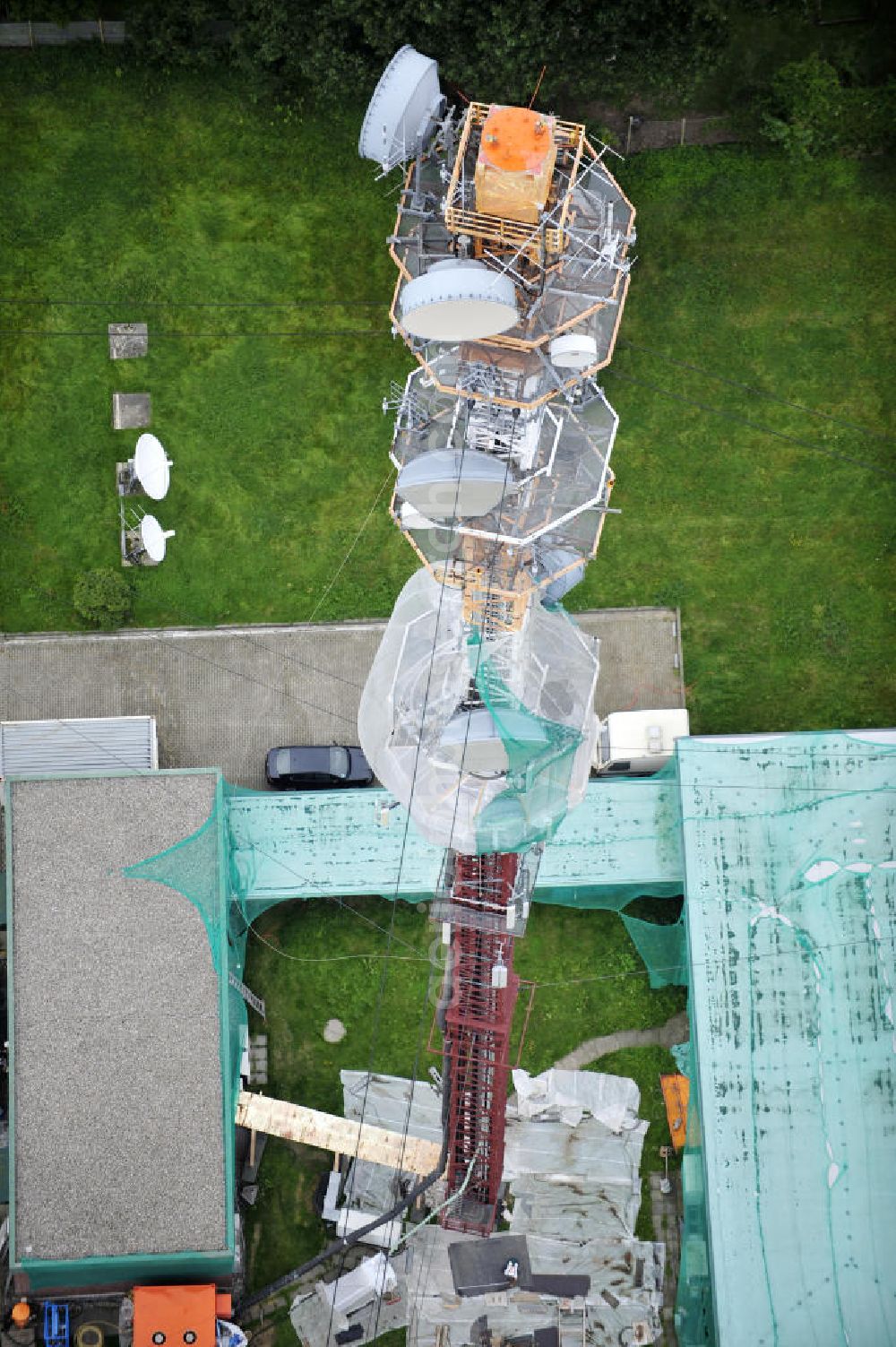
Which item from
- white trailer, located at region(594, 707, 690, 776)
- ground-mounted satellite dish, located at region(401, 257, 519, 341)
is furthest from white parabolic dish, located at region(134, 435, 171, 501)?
ground-mounted satellite dish, located at region(401, 257, 519, 341)

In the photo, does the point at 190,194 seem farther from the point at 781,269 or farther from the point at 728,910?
the point at 728,910

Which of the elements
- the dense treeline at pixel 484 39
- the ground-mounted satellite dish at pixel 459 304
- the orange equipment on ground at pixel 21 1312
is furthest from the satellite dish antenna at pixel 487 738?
the orange equipment on ground at pixel 21 1312

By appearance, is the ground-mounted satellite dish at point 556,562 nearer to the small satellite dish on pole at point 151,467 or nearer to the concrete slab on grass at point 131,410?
the small satellite dish on pole at point 151,467

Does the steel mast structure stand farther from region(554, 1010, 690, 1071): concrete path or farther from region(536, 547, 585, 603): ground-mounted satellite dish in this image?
region(554, 1010, 690, 1071): concrete path

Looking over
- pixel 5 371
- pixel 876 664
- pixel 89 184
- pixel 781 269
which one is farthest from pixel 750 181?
pixel 5 371

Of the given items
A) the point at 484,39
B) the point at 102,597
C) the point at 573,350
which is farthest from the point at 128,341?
the point at 573,350

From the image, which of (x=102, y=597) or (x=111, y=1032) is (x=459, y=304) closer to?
(x=102, y=597)
